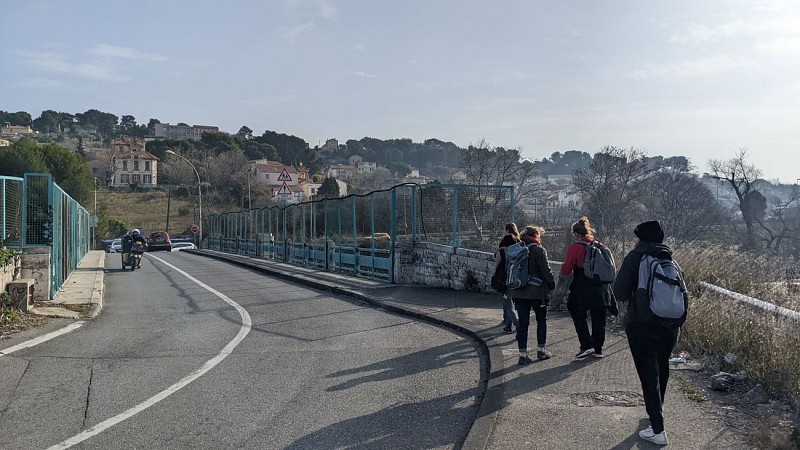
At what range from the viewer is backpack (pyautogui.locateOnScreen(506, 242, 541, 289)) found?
7.62 metres

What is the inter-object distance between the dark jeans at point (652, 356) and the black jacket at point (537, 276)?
96.8 inches

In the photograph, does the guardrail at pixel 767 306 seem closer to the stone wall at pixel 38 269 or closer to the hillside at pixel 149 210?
the stone wall at pixel 38 269

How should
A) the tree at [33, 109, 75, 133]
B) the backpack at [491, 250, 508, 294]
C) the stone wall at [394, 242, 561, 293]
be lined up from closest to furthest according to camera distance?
the backpack at [491, 250, 508, 294] → the stone wall at [394, 242, 561, 293] → the tree at [33, 109, 75, 133]

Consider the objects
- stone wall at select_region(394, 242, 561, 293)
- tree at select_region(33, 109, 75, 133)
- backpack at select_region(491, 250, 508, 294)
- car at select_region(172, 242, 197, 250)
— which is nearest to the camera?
backpack at select_region(491, 250, 508, 294)

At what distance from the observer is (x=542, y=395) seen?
6.20 meters

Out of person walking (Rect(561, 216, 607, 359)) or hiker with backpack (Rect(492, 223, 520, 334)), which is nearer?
person walking (Rect(561, 216, 607, 359))

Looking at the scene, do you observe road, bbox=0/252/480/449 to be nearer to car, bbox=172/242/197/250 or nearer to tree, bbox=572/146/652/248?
tree, bbox=572/146/652/248

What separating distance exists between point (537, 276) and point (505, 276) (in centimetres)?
86

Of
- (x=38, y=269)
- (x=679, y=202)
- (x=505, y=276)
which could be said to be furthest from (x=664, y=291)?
(x=679, y=202)

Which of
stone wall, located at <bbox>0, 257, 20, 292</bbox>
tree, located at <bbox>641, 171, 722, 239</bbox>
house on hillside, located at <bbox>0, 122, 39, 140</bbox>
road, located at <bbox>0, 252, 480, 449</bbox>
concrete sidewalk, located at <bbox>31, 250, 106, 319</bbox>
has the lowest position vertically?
road, located at <bbox>0, 252, 480, 449</bbox>

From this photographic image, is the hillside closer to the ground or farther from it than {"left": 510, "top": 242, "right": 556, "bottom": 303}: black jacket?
farther from it

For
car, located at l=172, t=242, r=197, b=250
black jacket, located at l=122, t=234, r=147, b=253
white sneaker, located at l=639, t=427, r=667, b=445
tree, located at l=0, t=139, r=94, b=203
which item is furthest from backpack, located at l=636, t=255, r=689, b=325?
car, located at l=172, t=242, r=197, b=250

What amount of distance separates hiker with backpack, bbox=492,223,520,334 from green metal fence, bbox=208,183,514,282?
521cm

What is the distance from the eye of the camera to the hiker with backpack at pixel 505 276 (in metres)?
8.51
